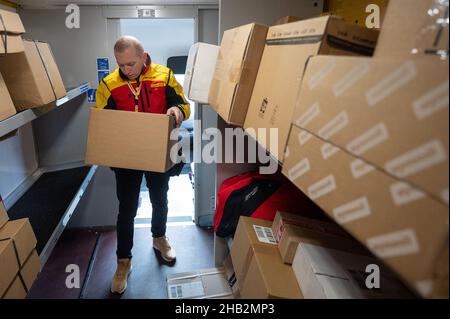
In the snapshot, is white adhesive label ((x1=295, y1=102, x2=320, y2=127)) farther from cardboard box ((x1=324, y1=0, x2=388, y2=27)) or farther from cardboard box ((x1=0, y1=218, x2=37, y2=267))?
cardboard box ((x1=0, y1=218, x2=37, y2=267))

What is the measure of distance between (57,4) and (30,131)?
3.25 ft

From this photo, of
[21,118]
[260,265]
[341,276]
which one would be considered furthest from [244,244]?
[21,118]

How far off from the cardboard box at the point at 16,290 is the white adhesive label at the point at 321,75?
3.70 feet

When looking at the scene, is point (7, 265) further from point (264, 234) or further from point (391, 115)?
point (391, 115)

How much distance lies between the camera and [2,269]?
38.1 inches

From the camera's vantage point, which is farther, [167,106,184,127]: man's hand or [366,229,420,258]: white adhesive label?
[167,106,184,127]: man's hand

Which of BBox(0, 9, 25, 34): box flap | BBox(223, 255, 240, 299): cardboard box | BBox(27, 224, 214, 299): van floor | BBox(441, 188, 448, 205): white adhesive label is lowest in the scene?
BBox(27, 224, 214, 299): van floor

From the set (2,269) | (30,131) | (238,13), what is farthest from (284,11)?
(30,131)

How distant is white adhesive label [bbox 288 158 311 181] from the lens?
683 mm

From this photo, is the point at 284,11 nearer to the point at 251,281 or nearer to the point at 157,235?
the point at 251,281

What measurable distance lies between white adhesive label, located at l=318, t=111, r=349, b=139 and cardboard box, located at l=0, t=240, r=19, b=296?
104cm

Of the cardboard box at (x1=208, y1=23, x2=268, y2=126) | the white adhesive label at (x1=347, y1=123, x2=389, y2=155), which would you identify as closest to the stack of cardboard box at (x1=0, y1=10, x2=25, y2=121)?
the cardboard box at (x1=208, y1=23, x2=268, y2=126)

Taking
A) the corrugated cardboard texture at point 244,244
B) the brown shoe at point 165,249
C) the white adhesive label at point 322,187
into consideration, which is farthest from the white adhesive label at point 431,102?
the brown shoe at point 165,249

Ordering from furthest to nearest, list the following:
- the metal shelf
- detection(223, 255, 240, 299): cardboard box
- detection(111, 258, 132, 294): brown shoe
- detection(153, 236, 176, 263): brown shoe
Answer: detection(153, 236, 176, 263): brown shoe, detection(111, 258, 132, 294): brown shoe, detection(223, 255, 240, 299): cardboard box, the metal shelf
